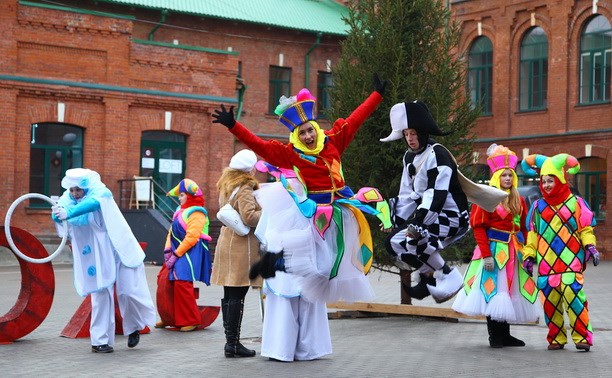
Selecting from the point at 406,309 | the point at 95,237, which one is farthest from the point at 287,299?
the point at 406,309

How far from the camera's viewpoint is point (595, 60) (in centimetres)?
3700

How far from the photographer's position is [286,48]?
44719 millimetres

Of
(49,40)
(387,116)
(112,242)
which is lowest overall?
(112,242)

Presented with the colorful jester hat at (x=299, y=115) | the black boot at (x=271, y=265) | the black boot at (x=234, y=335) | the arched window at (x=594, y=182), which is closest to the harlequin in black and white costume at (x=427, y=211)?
the colorful jester hat at (x=299, y=115)

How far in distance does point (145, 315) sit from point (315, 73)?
34898 millimetres

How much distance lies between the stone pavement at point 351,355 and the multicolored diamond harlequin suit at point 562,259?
31cm

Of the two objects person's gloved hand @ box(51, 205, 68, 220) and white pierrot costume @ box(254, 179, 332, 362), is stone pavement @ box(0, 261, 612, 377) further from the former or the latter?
person's gloved hand @ box(51, 205, 68, 220)

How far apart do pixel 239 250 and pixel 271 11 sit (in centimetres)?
3403

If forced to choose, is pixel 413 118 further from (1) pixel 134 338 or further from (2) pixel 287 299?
(1) pixel 134 338

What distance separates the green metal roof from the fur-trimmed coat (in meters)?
29.3

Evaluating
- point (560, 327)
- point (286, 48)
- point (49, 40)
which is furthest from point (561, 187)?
point (286, 48)

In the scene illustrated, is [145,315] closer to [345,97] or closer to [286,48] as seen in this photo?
[345,97]

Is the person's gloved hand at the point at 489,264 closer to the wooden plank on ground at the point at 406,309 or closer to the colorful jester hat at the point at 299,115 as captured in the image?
the colorful jester hat at the point at 299,115

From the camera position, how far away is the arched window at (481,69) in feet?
134
